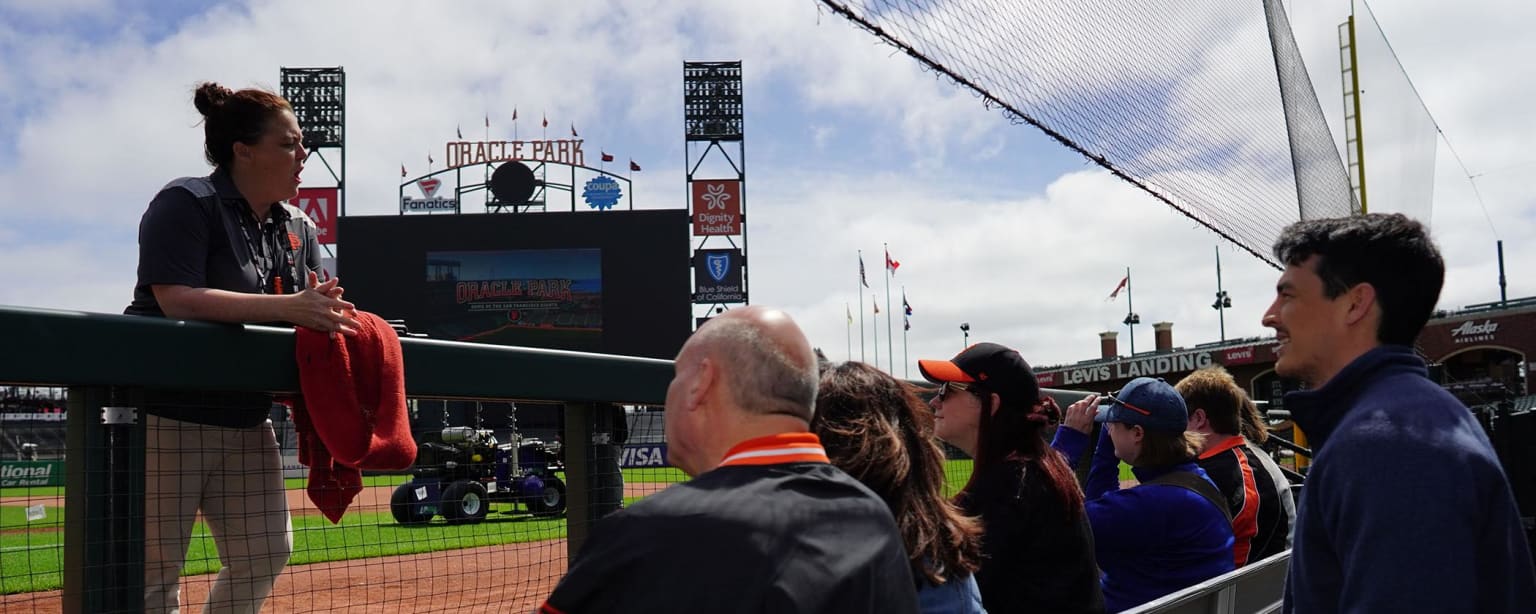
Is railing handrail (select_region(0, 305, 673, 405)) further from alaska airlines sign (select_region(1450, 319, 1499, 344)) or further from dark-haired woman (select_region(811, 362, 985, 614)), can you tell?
alaska airlines sign (select_region(1450, 319, 1499, 344))

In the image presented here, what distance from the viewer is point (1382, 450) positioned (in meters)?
1.51

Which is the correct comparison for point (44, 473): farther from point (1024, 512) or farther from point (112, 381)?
point (1024, 512)

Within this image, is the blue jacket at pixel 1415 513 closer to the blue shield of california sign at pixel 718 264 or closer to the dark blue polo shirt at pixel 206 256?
the dark blue polo shirt at pixel 206 256

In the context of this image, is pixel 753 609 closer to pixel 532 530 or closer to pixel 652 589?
pixel 652 589

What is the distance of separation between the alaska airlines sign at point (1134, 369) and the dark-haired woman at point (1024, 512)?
41.8m

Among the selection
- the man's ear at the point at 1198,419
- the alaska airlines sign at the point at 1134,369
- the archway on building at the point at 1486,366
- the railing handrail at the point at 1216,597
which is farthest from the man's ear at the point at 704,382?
the alaska airlines sign at the point at 1134,369

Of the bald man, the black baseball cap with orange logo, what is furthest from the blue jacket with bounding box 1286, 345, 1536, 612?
the black baseball cap with orange logo

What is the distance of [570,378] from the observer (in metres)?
2.54

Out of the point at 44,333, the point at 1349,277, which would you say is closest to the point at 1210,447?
the point at 1349,277

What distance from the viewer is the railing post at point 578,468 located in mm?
2658

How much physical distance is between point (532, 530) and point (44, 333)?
32.1ft

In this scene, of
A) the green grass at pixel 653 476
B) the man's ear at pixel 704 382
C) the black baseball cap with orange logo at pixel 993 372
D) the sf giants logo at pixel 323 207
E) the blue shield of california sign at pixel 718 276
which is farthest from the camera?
the sf giants logo at pixel 323 207

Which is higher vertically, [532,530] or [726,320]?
[726,320]

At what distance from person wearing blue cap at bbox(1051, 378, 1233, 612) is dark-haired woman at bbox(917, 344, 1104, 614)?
0.48 m
